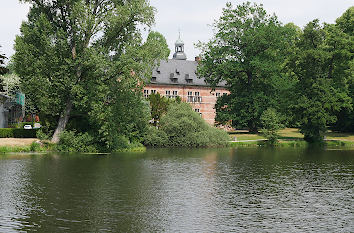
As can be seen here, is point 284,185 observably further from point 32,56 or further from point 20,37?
point 20,37

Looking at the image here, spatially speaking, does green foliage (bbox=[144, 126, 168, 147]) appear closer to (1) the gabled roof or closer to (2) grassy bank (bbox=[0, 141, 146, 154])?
(2) grassy bank (bbox=[0, 141, 146, 154])

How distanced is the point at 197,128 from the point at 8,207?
34.3 m

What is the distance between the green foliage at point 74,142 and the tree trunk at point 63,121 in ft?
2.50

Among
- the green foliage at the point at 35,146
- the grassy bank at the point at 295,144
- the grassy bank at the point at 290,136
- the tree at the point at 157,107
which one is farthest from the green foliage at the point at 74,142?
the grassy bank at the point at 290,136

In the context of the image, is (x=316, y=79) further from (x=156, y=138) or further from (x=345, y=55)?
(x=156, y=138)

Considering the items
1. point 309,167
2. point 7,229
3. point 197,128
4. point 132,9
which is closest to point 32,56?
point 132,9

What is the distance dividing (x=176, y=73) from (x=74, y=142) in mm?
43959

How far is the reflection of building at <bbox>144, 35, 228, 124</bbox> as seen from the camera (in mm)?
78438

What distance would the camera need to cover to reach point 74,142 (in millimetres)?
38281

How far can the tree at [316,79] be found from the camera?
179 ft

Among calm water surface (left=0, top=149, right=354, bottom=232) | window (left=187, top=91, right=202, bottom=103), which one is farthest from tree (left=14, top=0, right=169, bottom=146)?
window (left=187, top=91, right=202, bottom=103)

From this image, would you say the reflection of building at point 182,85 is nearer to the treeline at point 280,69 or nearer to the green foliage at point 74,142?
the treeline at point 280,69

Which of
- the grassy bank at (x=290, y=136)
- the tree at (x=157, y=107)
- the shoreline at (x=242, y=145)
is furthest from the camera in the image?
the grassy bank at (x=290, y=136)

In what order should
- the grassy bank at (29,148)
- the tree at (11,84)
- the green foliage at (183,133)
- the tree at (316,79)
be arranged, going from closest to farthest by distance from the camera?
the grassy bank at (29,148) < the green foliage at (183,133) < the tree at (316,79) < the tree at (11,84)
